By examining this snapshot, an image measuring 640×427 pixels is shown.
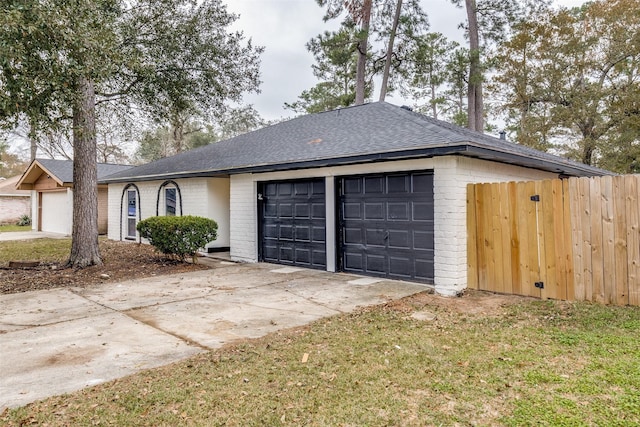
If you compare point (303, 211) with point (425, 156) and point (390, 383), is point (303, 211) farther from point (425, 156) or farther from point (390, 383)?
point (390, 383)

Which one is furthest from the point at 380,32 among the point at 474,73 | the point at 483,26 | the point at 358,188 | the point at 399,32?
the point at 358,188

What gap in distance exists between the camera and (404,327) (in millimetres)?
4762

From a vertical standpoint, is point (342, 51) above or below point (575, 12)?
below

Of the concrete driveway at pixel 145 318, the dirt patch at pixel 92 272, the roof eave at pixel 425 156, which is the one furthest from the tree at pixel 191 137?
the concrete driveway at pixel 145 318

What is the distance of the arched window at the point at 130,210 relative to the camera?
1473 cm

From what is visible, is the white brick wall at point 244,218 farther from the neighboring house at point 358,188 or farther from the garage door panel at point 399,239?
the garage door panel at point 399,239

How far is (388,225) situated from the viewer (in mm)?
7613

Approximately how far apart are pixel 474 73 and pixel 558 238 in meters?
12.9

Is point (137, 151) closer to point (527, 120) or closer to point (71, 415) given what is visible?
point (527, 120)

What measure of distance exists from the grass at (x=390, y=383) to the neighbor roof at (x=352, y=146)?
3104mm

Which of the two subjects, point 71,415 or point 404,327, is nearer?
point 71,415

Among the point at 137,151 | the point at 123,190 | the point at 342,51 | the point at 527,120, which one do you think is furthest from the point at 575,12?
the point at 137,151

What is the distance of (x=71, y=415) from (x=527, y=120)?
23.1 metres

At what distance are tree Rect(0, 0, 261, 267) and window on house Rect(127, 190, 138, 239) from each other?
13.5ft
